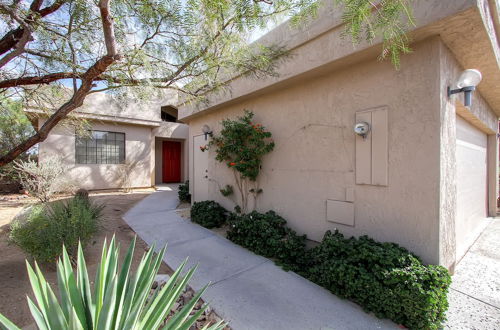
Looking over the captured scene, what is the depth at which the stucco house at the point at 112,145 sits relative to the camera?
972cm

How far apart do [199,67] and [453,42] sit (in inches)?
143

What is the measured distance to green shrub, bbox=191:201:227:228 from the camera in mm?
5918

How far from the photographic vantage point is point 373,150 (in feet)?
11.2

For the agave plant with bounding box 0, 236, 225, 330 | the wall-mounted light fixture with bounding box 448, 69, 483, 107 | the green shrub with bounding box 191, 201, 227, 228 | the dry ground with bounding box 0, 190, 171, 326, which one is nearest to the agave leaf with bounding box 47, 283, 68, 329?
the agave plant with bounding box 0, 236, 225, 330

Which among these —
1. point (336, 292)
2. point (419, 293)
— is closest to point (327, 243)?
point (336, 292)

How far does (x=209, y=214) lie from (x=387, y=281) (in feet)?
14.4

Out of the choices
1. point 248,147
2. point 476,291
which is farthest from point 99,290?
point 476,291

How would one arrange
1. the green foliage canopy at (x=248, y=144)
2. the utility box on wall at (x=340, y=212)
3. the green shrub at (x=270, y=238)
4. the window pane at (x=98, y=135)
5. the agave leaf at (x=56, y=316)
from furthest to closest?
1. the window pane at (x=98, y=135)
2. the green foliage canopy at (x=248, y=144)
3. the green shrub at (x=270, y=238)
4. the utility box on wall at (x=340, y=212)
5. the agave leaf at (x=56, y=316)

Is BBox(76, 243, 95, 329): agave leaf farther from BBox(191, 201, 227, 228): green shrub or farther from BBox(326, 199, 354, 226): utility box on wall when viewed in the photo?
BBox(191, 201, 227, 228): green shrub

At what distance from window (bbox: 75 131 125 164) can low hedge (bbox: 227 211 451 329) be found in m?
10.9

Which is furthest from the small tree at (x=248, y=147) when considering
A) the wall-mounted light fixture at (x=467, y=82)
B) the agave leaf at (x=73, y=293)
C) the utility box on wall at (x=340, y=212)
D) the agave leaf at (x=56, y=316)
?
the agave leaf at (x=56, y=316)

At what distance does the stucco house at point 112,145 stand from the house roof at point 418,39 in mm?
6486

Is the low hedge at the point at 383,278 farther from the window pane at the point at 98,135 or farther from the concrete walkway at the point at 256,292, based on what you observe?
the window pane at the point at 98,135

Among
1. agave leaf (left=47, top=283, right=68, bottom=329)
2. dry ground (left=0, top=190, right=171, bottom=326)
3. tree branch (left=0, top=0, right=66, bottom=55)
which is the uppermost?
tree branch (left=0, top=0, right=66, bottom=55)
